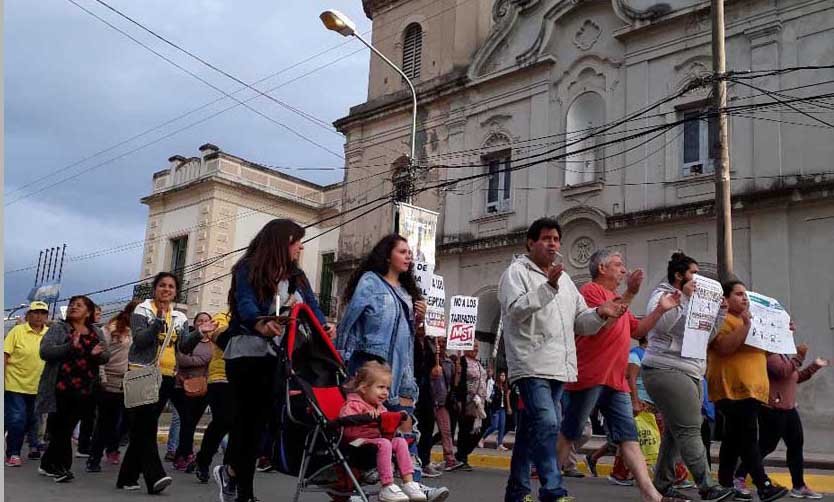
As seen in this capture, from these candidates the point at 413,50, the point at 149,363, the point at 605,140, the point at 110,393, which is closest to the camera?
the point at 149,363

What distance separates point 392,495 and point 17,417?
5856 mm

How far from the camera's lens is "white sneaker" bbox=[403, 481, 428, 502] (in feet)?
15.7

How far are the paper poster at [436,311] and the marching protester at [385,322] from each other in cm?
553

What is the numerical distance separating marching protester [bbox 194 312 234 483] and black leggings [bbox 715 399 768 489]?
3924mm

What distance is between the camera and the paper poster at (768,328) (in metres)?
6.52

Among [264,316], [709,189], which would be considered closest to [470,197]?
[709,189]

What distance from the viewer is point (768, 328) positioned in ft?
21.7

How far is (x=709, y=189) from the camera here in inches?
651

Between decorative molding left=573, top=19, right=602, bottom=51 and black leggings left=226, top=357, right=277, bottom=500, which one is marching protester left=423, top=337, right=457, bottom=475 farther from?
decorative molding left=573, top=19, right=602, bottom=51

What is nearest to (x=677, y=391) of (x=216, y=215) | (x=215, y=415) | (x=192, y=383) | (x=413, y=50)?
(x=215, y=415)

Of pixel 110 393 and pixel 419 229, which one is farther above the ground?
pixel 419 229

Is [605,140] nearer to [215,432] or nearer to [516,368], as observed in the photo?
[215,432]

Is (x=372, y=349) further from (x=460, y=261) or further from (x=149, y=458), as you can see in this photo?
(x=460, y=261)

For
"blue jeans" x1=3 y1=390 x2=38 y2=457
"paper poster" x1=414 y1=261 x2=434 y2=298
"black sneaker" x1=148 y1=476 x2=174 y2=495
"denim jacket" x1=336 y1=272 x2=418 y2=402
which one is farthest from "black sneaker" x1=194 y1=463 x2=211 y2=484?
"paper poster" x1=414 y1=261 x2=434 y2=298
